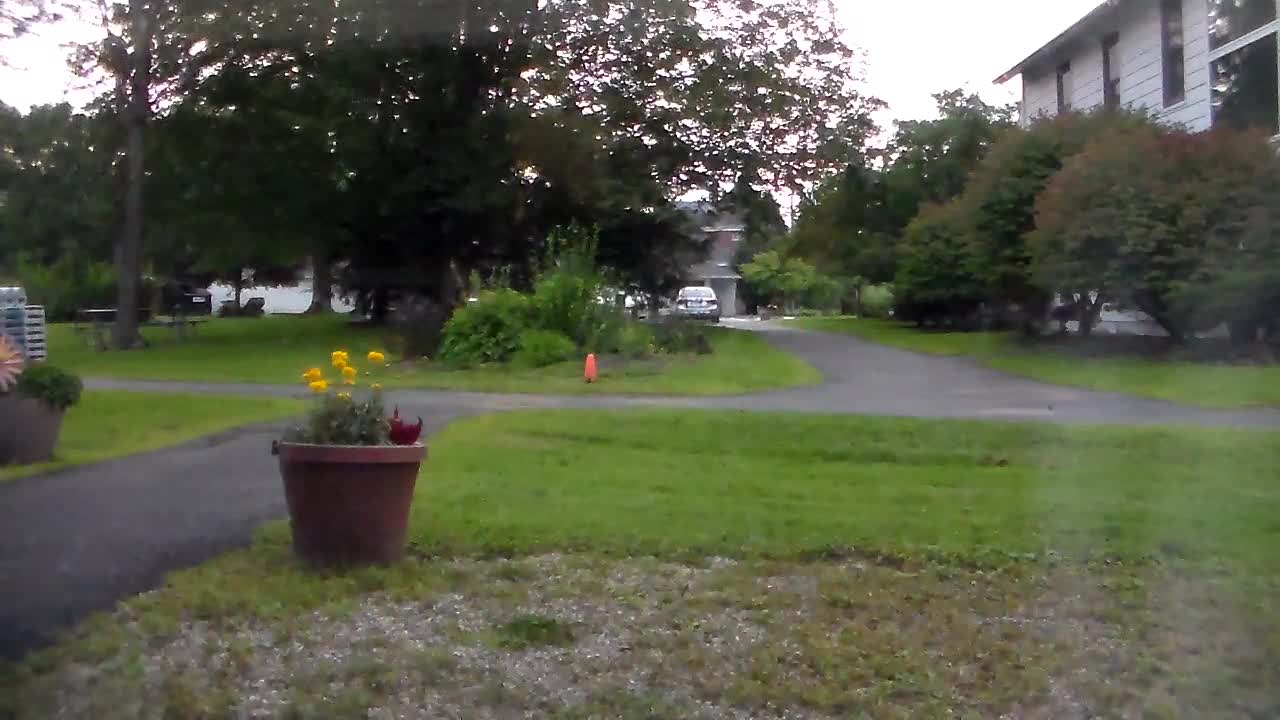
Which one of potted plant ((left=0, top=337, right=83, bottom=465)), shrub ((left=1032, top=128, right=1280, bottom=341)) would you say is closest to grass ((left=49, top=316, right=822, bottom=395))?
shrub ((left=1032, top=128, right=1280, bottom=341))

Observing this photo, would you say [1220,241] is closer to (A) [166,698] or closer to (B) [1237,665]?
(B) [1237,665]

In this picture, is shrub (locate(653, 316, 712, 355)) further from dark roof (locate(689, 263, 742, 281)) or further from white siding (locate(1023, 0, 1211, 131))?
dark roof (locate(689, 263, 742, 281))

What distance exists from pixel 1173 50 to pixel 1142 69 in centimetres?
152

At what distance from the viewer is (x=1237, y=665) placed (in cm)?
604

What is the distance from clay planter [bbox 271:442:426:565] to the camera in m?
7.63

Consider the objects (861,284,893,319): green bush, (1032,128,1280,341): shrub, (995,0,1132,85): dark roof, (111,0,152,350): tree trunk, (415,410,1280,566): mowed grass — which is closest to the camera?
(415,410,1280,566): mowed grass

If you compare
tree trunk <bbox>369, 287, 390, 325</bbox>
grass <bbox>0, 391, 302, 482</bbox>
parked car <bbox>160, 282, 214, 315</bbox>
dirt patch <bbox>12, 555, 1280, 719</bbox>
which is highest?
parked car <bbox>160, 282, 214, 315</bbox>

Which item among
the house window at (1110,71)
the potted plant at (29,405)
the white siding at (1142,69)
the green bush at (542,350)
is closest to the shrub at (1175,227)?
the white siding at (1142,69)

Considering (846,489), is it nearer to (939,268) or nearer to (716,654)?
(716,654)

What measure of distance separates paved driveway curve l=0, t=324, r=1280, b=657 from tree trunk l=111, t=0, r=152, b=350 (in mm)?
10859

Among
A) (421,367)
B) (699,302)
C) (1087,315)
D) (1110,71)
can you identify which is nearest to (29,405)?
(421,367)

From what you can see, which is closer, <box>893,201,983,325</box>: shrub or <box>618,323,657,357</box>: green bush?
<box>618,323,657,357</box>: green bush

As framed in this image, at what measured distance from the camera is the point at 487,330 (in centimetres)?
2548

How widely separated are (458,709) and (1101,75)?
3162cm
